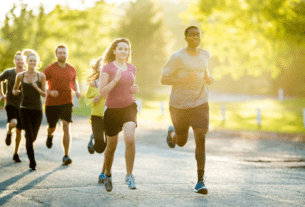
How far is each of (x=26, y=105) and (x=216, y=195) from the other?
354 centimetres

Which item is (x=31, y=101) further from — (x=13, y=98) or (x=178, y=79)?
(x=178, y=79)

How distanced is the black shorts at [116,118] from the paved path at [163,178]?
2.73ft

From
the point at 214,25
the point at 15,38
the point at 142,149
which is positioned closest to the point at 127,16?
the point at 15,38

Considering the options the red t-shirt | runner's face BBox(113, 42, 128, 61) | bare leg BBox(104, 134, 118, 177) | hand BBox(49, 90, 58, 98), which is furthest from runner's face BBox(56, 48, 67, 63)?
bare leg BBox(104, 134, 118, 177)

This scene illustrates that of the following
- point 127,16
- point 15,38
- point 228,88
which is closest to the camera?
point 15,38

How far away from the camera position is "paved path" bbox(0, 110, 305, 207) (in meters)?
4.48

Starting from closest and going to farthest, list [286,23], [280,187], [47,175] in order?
[280,187], [47,175], [286,23]

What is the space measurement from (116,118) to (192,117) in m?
1.03

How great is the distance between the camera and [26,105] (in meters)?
6.33

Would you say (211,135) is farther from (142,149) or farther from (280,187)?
(280,187)

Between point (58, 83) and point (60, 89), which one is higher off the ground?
point (58, 83)

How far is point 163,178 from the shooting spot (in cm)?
602

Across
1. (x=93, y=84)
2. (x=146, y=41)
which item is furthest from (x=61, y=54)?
(x=146, y=41)

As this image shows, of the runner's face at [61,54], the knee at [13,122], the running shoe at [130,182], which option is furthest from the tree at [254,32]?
the running shoe at [130,182]
